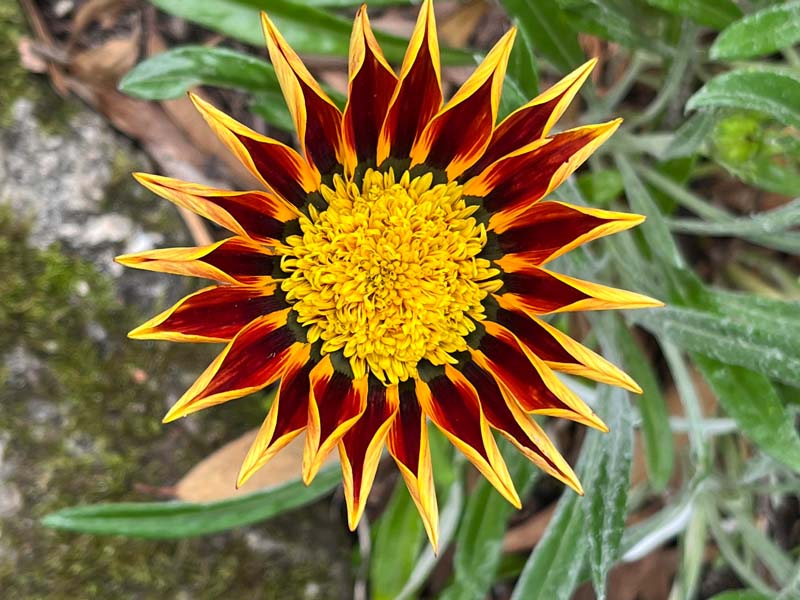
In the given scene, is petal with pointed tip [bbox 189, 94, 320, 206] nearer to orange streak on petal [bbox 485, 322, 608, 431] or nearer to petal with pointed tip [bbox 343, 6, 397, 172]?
petal with pointed tip [bbox 343, 6, 397, 172]

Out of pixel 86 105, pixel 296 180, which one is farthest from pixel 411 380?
pixel 86 105

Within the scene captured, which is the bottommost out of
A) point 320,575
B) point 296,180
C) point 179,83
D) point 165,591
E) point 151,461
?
point 320,575

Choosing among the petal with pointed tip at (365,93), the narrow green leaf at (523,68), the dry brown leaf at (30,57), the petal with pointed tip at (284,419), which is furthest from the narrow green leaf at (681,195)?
the dry brown leaf at (30,57)

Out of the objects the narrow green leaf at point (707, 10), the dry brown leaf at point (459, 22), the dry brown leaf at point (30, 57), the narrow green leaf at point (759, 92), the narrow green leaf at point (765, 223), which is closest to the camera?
the narrow green leaf at point (759, 92)

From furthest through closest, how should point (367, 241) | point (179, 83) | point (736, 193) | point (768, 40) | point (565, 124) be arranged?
point (736, 193) → point (565, 124) → point (179, 83) → point (768, 40) → point (367, 241)

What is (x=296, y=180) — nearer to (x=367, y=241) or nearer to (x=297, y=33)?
(x=367, y=241)

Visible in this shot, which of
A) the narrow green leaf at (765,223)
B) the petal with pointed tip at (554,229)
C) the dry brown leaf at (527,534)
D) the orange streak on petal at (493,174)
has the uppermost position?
the orange streak on petal at (493,174)

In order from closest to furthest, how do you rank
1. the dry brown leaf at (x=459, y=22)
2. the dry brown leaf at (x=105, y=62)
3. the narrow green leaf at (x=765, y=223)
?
the narrow green leaf at (x=765, y=223) → the dry brown leaf at (x=105, y=62) → the dry brown leaf at (x=459, y=22)

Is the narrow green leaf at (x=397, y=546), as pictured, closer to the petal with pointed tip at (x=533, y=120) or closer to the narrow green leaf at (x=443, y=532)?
the narrow green leaf at (x=443, y=532)
